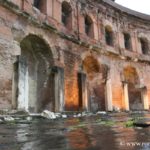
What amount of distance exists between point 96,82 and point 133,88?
3995 millimetres

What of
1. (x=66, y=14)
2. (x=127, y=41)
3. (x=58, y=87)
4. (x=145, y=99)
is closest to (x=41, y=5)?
(x=66, y=14)

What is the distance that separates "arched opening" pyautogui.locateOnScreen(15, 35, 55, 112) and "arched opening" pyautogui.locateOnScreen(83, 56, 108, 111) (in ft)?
12.7

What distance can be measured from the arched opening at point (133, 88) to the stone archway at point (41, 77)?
26.1 feet

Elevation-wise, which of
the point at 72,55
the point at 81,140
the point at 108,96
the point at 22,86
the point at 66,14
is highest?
the point at 66,14

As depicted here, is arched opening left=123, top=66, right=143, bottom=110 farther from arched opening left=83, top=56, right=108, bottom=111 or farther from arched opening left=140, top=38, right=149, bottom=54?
arched opening left=83, top=56, right=108, bottom=111

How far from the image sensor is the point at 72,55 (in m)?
12.6

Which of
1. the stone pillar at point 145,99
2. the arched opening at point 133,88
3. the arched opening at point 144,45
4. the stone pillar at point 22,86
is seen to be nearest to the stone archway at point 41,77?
the stone pillar at point 22,86

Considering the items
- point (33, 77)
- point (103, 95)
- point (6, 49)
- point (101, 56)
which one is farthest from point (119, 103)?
point (6, 49)

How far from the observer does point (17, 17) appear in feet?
31.3

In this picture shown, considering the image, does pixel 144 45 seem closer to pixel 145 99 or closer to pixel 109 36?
pixel 109 36

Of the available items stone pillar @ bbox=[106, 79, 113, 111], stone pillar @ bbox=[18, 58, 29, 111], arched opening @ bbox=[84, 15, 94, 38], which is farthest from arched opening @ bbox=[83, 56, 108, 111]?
stone pillar @ bbox=[18, 58, 29, 111]

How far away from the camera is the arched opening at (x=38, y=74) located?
11.1 meters

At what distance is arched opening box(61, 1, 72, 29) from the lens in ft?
44.1

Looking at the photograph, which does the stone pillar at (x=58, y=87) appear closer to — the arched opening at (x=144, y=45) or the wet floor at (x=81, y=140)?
the wet floor at (x=81, y=140)
